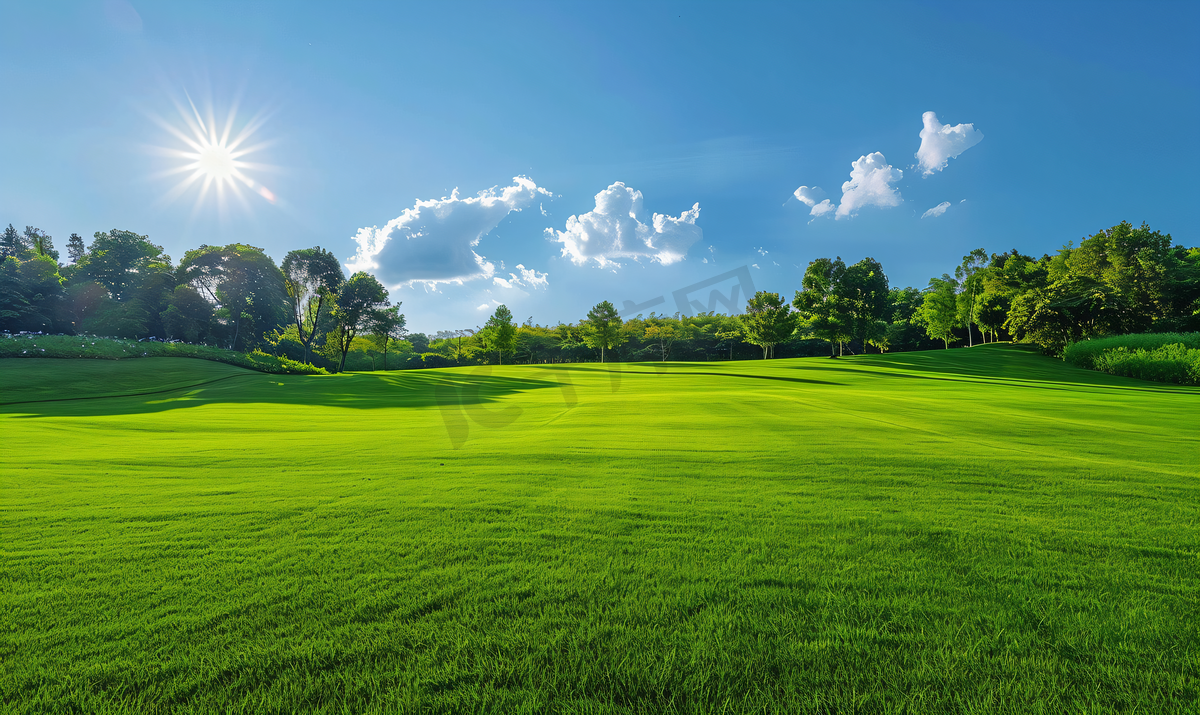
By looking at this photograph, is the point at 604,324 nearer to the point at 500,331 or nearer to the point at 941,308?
the point at 500,331

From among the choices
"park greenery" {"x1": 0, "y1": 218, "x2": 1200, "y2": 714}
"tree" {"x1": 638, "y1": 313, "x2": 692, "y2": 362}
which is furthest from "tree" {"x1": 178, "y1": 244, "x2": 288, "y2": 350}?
"tree" {"x1": 638, "y1": 313, "x2": 692, "y2": 362}

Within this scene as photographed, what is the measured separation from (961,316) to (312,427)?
68860 mm

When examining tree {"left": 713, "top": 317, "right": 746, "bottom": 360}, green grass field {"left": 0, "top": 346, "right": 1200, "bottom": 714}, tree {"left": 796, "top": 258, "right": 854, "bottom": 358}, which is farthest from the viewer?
tree {"left": 713, "top": 317, "right": 746, "bottom": 360}

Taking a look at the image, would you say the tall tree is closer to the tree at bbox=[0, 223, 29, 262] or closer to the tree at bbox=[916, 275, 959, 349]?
the tree at bbox=[0, 223, 29, 262]

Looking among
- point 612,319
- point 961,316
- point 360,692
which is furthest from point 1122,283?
point 360,692

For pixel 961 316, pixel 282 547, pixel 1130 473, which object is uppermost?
pixel 961 316

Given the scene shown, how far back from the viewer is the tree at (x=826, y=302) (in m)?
43.2

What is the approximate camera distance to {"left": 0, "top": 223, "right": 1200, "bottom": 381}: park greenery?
3553cm

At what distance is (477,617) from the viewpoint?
248cm

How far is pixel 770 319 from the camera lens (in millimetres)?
44688

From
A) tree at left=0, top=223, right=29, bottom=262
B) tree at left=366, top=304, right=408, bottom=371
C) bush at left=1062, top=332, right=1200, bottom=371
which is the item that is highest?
tree at left=0, top=223, right=29, bottom=262

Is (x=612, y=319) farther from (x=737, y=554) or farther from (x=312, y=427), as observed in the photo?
(x=737, y=554)

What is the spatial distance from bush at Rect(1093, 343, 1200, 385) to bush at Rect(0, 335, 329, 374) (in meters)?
59.1

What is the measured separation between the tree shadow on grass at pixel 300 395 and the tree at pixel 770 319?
28.0 metres
